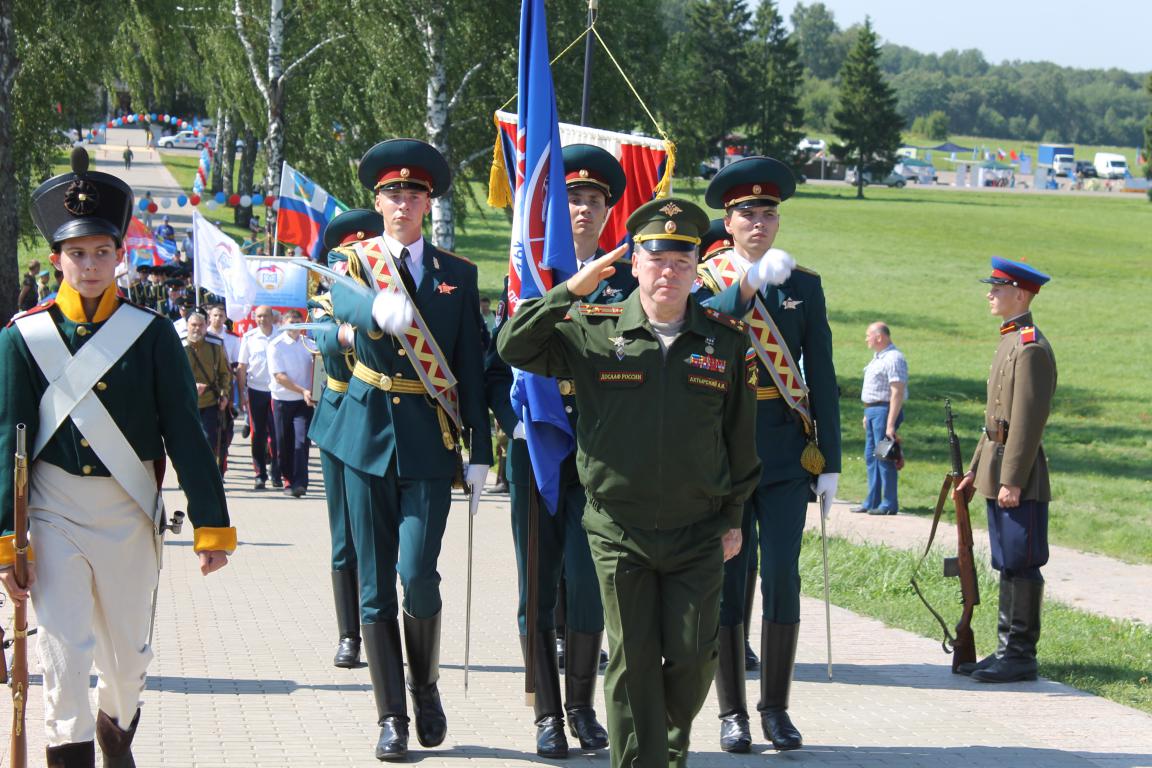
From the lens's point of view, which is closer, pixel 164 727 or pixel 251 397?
pixel 164 727

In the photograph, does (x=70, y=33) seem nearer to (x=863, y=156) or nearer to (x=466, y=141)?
(x=466, y=141)

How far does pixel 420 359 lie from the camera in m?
6.59

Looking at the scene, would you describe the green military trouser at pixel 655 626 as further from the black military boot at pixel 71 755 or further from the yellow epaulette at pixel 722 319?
the black military boot at pixel 71 755

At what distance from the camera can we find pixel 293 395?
1625 cm

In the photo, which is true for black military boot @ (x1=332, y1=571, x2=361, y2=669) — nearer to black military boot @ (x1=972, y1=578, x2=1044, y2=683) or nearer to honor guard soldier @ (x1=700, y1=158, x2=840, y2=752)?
honor guard soldier @ (x1=700, y1=158, x2=840, y2=752)

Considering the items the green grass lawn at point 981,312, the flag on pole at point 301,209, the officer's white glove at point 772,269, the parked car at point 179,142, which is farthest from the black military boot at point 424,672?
the parked car at point 179,142

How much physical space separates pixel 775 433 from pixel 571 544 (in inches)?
42.1

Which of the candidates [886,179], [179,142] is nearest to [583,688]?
[179,142]

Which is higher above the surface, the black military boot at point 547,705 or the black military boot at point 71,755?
the black military boot at point 71,755

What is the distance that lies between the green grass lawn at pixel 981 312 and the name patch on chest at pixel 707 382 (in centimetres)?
949

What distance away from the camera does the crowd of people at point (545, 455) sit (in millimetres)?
5305

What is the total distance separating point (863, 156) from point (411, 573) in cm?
8503

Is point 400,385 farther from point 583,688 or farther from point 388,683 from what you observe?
point 583,688

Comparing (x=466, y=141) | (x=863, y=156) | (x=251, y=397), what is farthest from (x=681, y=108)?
(x=863, y=156)
